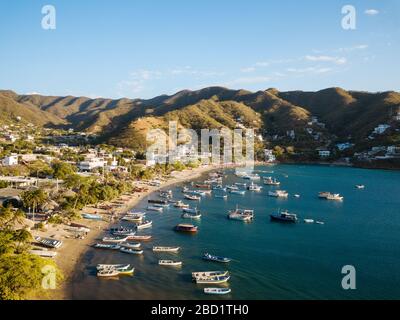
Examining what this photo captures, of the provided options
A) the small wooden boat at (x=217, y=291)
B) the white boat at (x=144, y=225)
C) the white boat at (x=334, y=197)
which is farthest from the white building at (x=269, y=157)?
the small wooden boat at (x=217, y=291)

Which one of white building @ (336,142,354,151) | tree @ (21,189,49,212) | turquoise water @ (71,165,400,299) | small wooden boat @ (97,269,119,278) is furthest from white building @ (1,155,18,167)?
white building @ (336,142,354,151)

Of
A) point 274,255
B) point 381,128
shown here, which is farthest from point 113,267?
point 381,128

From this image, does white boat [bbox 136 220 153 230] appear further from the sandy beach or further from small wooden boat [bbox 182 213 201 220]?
small wooden boat [bbox 182 213 201 220]

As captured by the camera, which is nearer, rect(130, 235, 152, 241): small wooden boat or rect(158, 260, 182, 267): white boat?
rect(158, 260, 182, 267): white boat

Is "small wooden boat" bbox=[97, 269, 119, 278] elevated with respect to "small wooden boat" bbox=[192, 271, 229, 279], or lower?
elevated

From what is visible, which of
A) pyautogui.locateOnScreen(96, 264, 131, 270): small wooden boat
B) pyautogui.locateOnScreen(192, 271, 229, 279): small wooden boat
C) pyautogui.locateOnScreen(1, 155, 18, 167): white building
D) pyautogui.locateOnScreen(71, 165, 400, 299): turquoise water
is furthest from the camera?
pyautogui.locateOnScreen(1, 155, 18, 167): white building

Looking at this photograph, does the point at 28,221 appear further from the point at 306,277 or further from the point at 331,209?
the point at 331,209

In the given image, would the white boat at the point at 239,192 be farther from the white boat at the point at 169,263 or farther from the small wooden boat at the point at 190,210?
the white boat at the point at 169,263
